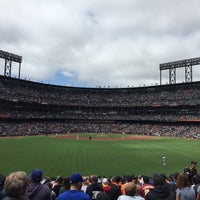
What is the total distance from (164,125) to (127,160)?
6642cm

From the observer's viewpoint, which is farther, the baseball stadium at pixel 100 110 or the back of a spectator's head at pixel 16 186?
the baseball stadium at pixel 100 110

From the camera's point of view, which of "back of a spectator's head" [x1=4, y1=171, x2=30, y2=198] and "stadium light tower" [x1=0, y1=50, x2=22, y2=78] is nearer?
"back of a spectator's head" [x1=4, y1=171, x2=30, y2=198]

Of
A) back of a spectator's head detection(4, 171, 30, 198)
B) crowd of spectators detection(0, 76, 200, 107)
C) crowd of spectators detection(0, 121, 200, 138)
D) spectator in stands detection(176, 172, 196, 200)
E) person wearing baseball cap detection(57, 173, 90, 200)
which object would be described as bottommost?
crowd of spectators detection(0, 121, 200, 138)

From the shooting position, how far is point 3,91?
8775 centimetres

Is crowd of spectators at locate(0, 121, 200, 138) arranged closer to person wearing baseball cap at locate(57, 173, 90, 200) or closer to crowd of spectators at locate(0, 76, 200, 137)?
crowd of spectators at locate(0, 76, 200, 137)

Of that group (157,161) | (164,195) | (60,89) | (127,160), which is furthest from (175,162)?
(60,89)

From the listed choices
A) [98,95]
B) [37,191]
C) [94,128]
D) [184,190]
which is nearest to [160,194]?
[184,190]

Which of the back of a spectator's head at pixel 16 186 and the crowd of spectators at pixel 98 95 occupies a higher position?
the crowd of spectators at pixel 98 95

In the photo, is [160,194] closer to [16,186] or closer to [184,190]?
[184,190]

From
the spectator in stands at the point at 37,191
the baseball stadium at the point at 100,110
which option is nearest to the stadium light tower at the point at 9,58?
the baseball stadium at the point at 100,110

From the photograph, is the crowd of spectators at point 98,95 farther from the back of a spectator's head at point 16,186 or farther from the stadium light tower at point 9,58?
the back of a spectator's head at point 16,186

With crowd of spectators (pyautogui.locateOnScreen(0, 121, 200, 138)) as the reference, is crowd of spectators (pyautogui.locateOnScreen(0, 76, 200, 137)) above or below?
above

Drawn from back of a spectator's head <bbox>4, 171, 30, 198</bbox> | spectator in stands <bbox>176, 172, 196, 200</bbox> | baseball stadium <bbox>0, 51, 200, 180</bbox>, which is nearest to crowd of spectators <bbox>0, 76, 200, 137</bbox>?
baseball stadium <bbox>0, 51, 200, 180</bbox>

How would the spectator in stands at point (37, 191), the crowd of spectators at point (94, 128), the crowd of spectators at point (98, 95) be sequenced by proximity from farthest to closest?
the crowd of spectators at point (98, 95)
the crowd of spectators at point (94, 128)
the spectator in stands at point (37, 191)
